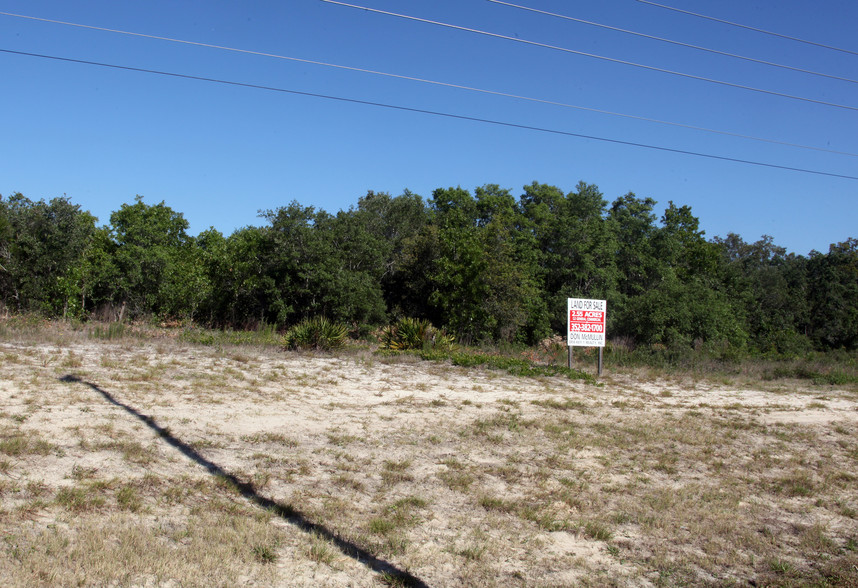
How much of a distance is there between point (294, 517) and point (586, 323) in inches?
524

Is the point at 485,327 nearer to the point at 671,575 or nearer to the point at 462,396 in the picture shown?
the point at 462,396

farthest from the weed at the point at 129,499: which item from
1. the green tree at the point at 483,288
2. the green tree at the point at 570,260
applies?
the green tree at the point at 570,260

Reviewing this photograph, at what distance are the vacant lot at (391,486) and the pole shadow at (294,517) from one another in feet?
0.08

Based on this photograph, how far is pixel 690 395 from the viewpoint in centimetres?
1513

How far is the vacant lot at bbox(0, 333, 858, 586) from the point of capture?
520cm

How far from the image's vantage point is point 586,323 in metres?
18.0

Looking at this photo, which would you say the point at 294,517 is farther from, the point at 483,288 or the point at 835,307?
the point at 835,307

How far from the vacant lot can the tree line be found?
1612cm

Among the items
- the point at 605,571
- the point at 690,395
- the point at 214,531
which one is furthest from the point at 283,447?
the point at 690,395

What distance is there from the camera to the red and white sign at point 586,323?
58.5ft

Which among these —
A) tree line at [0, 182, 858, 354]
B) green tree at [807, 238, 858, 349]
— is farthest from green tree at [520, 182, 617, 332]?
green tree at [807, 238, 858, 349]

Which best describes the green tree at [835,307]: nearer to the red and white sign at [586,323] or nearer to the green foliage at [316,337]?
the red and white sign at [586,323]

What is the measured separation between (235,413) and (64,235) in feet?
70.1

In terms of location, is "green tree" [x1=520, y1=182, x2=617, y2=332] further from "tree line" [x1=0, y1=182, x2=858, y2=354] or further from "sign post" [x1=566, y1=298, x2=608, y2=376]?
"sign post" [x1=566, y1=298, x2=608, y2=376]
